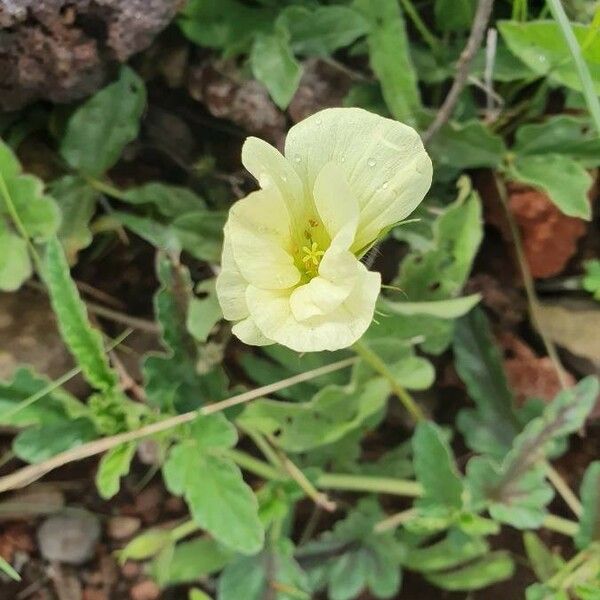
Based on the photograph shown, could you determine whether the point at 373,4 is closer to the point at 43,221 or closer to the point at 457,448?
the point at 43,221

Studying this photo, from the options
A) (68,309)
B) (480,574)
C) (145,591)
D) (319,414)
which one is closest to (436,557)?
(480,574)

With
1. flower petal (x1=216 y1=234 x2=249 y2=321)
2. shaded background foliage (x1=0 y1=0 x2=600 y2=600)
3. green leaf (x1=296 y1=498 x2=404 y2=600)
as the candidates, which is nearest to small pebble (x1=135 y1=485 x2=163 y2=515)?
shaded background foliage (x1=0 y1=0 x2=600 y2=600)

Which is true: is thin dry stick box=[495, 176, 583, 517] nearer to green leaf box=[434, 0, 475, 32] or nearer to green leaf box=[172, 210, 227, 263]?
green leaf box=[434, 0, 475, 32]

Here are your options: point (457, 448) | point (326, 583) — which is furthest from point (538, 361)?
point (326, 583)

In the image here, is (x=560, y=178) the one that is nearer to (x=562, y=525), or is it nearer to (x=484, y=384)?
(x=484, y=384)

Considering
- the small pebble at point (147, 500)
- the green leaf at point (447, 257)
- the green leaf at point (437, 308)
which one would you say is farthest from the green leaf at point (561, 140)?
the small pebble at point (147, 500)

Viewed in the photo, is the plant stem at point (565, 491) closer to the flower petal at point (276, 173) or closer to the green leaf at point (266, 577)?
the green leaf at point (266, 577)
